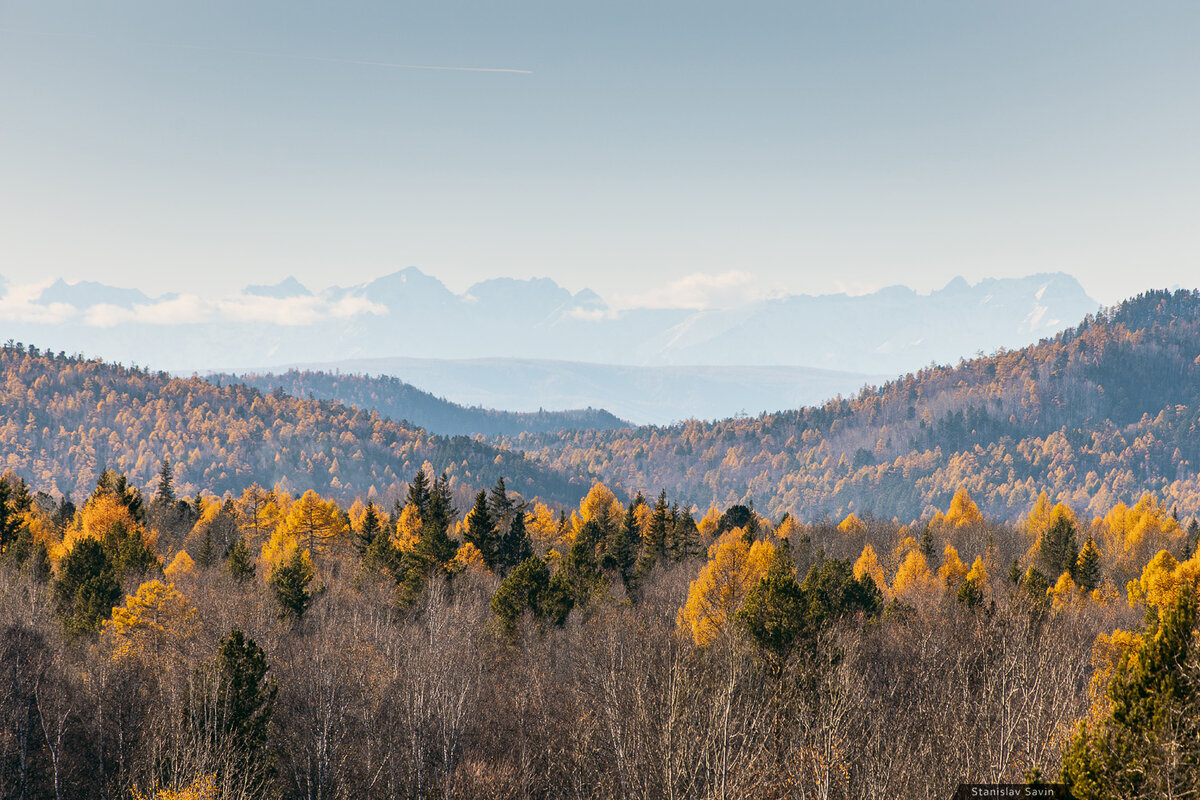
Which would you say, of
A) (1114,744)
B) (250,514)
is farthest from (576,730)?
(250,514)

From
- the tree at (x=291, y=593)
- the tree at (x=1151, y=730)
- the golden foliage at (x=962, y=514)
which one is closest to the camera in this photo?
the tree at (x=1151, y=730)

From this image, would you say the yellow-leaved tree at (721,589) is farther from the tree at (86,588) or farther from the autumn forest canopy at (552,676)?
the tree at (86,588)

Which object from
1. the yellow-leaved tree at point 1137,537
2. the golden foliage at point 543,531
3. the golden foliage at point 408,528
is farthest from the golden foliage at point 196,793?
the yellow-leaved tree at point 1137,537

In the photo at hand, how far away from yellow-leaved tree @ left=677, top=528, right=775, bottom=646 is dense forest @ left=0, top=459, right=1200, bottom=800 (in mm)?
287

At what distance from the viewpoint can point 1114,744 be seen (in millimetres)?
17969

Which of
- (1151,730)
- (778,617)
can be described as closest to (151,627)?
(778,617)

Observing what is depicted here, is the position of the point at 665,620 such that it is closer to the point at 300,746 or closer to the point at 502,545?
the point at 502,545

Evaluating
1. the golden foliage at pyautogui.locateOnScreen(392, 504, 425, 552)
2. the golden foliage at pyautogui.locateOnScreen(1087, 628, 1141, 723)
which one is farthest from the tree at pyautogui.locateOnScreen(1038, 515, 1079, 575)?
the golden foliage at pyautogui.locateOnScreen(392, 504, 425, 552)

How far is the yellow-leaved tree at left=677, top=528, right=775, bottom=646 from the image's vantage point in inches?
2222

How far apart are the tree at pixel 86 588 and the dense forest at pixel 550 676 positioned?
0.18 metres

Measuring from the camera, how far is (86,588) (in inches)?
2192

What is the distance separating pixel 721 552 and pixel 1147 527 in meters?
85.9

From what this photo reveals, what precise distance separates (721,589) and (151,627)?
38521mm

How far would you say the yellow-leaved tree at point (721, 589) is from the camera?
185 feet
